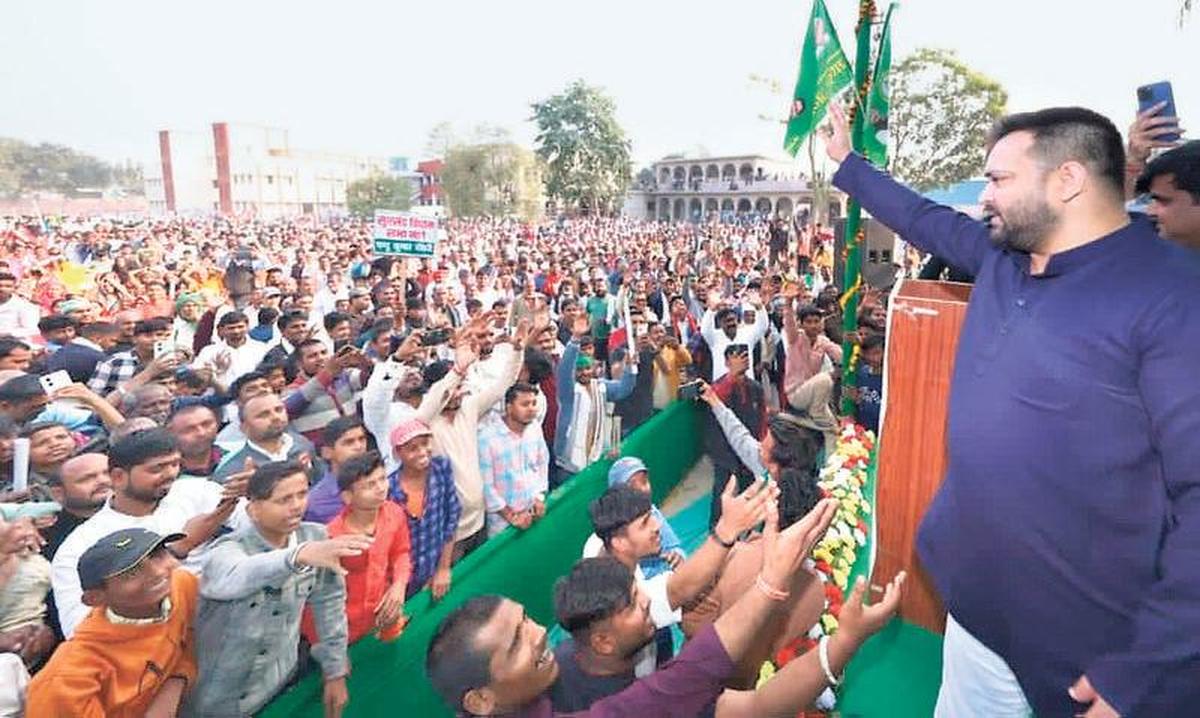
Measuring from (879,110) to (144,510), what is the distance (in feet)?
13.5

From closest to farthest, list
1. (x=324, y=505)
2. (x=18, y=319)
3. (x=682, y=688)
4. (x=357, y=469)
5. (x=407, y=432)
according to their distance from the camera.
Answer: (x=682, y=688), (x=357, y=469), (x=324, y=505), (x=407, y=432), (x=18, y=319)

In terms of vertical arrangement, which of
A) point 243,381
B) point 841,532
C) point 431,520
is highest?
point 243,381

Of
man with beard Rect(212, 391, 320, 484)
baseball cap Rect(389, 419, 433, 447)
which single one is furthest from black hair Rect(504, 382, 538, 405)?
man with beard Rect(212, 391, 320, 484)

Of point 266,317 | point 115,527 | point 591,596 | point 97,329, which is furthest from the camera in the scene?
point 266,317

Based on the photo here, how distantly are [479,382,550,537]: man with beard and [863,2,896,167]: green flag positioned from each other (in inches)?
96.5

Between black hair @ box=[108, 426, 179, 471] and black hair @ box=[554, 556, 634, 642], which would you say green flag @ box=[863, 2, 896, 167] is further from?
black hair @ box=[108, 426, 179, 471]

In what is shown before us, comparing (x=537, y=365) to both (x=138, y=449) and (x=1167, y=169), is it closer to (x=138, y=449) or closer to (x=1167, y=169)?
(x=138, y=449)

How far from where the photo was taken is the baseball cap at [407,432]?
3764 mm

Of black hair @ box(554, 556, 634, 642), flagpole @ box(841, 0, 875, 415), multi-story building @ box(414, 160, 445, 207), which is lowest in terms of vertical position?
black hair @ box(554, 556, 634, 642)

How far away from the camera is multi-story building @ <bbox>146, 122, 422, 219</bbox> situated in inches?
3457

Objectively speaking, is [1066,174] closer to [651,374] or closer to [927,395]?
[927,395]

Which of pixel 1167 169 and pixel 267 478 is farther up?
pixel 1167 169

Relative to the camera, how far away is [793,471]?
3.13 meters

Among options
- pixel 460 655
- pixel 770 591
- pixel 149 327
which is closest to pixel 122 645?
pixel 460 655
